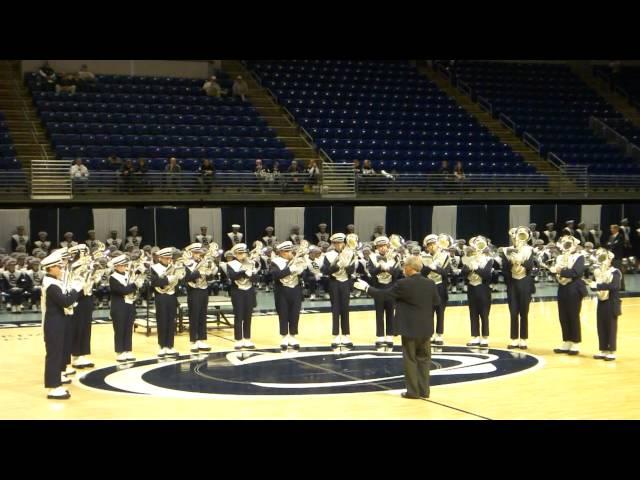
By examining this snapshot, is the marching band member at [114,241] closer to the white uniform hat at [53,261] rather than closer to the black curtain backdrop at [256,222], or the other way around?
the black curtain backdrop at [256,222]

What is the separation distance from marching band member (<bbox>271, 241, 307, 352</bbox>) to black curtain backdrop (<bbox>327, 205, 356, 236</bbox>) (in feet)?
32.5

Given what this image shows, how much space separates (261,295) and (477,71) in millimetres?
15637

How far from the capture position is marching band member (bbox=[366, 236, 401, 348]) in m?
14.8

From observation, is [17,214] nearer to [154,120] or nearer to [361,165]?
[154,120]

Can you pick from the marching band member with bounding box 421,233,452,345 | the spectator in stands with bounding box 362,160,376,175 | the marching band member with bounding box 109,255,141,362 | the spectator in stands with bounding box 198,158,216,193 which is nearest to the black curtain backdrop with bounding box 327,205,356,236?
the spectator in stands with bounding box 362,160,376,175

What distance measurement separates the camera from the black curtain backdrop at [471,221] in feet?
85.6

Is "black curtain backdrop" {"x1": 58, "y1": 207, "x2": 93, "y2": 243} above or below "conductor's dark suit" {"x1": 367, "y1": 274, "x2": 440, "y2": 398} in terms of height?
above

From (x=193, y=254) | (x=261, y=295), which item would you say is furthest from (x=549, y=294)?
(x=193, y=254)

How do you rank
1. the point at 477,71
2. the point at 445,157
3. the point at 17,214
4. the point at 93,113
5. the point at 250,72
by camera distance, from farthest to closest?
the point at 477,71
the point at 250,72
the point at 445,157
the point at 93,113
the point at 17,214

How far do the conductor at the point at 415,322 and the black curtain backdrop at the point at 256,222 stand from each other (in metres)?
13.1

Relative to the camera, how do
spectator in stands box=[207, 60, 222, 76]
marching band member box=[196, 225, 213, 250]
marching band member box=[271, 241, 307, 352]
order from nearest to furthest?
marching band member box=[271, 241, 307, 352] → marching band member box=[196, 225, 213, 250] → spectator in stands box=[207, 60, 222, 76]

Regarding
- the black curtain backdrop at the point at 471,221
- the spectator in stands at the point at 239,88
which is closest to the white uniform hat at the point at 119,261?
the black curtain backdrop at the point at 471,221

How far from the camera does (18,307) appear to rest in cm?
1938

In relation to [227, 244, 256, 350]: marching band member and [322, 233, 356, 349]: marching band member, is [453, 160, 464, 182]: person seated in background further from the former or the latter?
[227, 244, 256, 350]: marching band member
